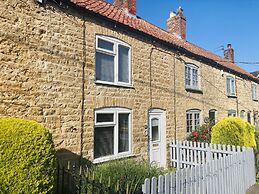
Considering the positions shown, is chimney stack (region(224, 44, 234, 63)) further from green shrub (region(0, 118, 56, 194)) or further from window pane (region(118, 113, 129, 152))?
green shrub (region(0, 118, 56, 194))

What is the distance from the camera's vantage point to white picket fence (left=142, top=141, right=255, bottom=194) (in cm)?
399

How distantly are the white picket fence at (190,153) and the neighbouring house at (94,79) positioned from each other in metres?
0.55

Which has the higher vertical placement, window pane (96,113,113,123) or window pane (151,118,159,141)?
window pane (96,113,113,123)

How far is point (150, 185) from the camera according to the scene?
3879mm

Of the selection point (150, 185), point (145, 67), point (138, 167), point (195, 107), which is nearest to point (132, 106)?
point (145, 67)

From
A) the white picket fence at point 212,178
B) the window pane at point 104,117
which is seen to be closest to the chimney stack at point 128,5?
the window pane at point 104,117

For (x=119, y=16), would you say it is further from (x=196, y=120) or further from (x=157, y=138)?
(x=196, y=120)

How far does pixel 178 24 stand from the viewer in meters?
15.4

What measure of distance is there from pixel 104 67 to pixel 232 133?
20.2 feet

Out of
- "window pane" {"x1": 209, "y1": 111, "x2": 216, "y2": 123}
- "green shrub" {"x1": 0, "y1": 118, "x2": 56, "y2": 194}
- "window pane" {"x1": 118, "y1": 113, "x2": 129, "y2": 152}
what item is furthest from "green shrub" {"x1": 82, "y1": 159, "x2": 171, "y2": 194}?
"window pane" {"x1": 209, "y1": 111, "x2": 216, "y2": 123}

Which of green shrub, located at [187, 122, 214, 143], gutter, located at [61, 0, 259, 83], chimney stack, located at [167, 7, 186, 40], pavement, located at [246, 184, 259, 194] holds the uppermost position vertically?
chimney stack, located at [167, 7, 186, 40]

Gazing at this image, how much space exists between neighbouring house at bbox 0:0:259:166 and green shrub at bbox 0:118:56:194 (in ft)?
4.86

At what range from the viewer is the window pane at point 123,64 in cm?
835

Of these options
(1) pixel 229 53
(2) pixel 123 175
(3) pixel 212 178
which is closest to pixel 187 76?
(3) pixel 212 178
